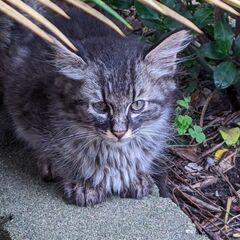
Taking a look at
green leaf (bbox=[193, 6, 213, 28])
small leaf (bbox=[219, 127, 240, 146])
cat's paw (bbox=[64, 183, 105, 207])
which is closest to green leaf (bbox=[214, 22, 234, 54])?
green leaf (bbox=[193, 6, 213, 28])

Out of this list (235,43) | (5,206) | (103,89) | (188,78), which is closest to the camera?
(103,89)

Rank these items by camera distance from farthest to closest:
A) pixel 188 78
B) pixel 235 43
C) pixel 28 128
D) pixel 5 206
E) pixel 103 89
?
1. pixel 188 78
2. pixel 235 43
3. pixel 28 128
4. pixel 5 206
5. pixel 103 89

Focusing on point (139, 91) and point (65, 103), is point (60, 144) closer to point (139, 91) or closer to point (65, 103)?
A: point (65, 103)

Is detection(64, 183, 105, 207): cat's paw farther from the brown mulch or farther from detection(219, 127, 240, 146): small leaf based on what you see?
detection(219, 127, 240, 146): small leaf

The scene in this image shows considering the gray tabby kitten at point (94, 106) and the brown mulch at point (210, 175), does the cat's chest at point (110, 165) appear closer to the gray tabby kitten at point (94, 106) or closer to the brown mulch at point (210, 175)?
the gray tabby kitten at point (94, 106)

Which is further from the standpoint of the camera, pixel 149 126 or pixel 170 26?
pixel 170 26

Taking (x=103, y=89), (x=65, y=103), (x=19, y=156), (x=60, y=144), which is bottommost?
(x=19, y=156)

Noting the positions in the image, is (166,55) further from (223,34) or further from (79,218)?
(79,218)

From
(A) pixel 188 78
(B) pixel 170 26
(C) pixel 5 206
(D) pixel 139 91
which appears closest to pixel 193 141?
(A) pixel 188 78
